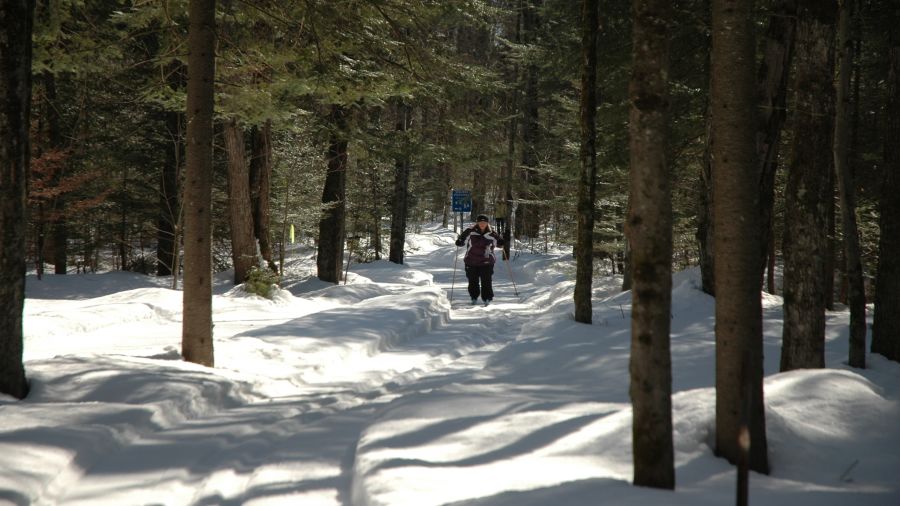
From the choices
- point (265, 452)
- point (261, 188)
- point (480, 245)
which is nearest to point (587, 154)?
point (480, 245)

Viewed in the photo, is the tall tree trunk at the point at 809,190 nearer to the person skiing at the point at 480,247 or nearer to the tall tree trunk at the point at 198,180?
the tall tree trunk at the point at 198,180

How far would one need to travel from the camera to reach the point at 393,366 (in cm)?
894

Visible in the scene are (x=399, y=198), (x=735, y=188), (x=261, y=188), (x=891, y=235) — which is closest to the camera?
(x=735, y=188)

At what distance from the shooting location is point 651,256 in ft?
11.0

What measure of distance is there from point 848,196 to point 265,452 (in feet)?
21.8

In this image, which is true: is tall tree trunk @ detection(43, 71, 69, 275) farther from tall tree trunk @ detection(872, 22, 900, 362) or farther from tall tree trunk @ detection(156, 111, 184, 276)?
tall tree trunk @ detection(872, 22, 900, 362)

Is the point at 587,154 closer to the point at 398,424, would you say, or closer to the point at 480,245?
the point at 480,245

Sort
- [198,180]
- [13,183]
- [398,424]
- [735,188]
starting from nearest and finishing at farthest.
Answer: [735,188] < [398,424] < [13,183] < [198,180]

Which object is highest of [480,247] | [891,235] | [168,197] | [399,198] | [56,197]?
[399,198]

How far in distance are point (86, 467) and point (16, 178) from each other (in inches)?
103

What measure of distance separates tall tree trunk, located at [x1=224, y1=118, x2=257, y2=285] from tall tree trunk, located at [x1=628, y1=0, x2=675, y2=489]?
14.5 metres

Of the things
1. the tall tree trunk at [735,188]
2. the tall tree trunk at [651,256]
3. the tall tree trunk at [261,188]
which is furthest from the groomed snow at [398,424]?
the tall tree trunk at [261,188]

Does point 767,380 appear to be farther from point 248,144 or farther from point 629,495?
point 248,144

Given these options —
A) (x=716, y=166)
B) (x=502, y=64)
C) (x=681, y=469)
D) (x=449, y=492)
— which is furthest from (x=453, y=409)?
(x=502, y=64)
